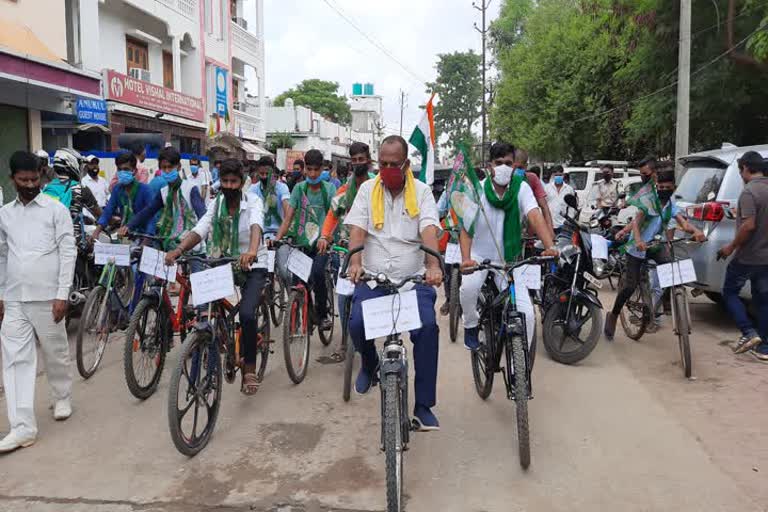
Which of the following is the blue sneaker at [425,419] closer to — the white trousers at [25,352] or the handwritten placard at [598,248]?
the white trousers at [25,352]

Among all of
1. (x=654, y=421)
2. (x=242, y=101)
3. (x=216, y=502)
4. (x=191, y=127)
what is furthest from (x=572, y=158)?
(x=216, y=502)

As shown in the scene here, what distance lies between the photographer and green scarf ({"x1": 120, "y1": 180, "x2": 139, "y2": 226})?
691cm

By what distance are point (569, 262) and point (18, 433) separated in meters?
4.63

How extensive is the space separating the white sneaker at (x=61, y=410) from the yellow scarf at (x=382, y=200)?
263 cm

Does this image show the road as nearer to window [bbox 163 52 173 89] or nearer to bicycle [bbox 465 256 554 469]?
bicycle [bbox 465 256 554 469]

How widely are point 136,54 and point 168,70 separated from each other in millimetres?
2069

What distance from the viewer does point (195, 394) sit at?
4.39 metres

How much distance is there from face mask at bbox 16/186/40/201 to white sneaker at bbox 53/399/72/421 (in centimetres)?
145

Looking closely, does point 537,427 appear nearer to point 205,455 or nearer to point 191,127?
point 205,455

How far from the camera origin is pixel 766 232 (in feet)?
20.8

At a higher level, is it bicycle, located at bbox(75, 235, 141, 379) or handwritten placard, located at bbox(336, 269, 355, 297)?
handwritten placard, located at bbox(336, 269, 355, 297)

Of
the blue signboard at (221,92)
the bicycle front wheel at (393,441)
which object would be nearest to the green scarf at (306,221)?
the bicycle front wheel at (393,441)

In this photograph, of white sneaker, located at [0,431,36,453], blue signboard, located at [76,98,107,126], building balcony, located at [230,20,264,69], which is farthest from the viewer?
building balcony, located at [230,20,264,69]

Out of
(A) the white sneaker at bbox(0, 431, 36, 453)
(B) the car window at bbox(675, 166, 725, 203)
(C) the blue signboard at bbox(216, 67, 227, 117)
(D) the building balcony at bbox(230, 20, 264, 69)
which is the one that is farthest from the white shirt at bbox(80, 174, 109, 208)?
(D) the building balcony at bbox(230, 20, 264, 69)
